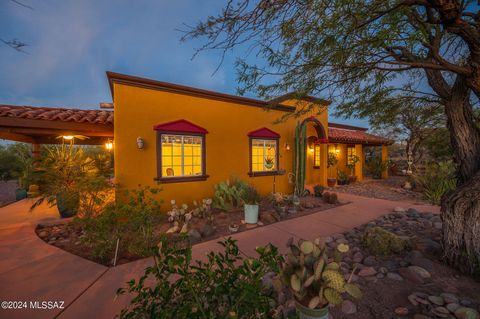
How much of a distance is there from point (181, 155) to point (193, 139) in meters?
0.66

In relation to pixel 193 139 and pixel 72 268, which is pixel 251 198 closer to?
pixel 193 139

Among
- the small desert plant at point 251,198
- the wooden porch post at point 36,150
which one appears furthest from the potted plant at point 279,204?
the wooden porch post at point 36,150

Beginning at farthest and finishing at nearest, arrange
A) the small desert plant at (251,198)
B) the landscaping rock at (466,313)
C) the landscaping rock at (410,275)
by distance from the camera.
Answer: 1. the small desert plant at (251,198)
2. the landscaping rock at (410,275)
3. the landscaping rock at (466,313)

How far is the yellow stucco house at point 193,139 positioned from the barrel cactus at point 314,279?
2.43m

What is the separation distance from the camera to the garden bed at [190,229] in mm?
3355

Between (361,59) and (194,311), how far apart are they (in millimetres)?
3322

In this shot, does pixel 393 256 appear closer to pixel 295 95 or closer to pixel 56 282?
pixel 295 95

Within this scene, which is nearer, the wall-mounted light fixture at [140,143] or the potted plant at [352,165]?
the wall-mounted light fixture at [140,143]

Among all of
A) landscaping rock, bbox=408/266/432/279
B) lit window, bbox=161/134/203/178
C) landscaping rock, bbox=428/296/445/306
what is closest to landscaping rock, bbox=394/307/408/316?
landscaping rock, bbox=428/296/445/306

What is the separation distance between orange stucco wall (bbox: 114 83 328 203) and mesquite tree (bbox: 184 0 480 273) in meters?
3.46

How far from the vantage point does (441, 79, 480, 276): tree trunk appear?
91.7 inches

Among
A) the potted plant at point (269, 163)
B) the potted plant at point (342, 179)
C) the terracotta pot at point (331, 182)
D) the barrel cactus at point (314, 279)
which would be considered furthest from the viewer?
the potted plant at point (342, 179)

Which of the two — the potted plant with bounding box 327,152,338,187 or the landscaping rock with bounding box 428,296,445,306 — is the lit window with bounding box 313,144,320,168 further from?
the landscaping rock with bounding box 428,296,445,306

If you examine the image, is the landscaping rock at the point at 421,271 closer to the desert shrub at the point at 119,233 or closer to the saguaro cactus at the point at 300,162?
the desert shrub at the point at 119,233
